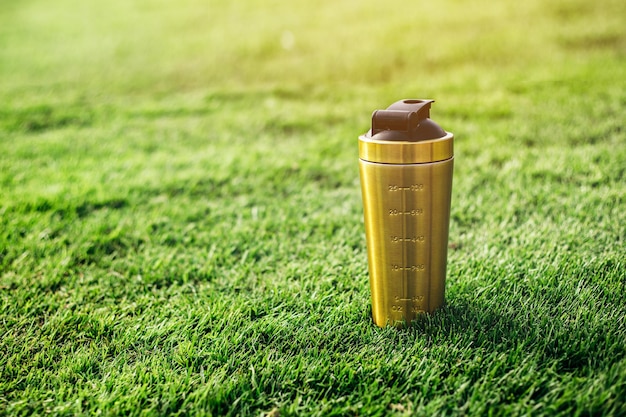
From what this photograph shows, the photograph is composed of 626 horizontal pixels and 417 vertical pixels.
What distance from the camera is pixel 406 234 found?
215cm

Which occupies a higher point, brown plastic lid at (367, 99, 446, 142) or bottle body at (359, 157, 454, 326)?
brown plastic lid at (367, 99, 446, 142)

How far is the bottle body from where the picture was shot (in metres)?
2.06

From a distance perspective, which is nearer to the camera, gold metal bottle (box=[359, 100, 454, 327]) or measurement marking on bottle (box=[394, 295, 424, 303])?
gold metal bottle (box=[359, 100, 454, 327])

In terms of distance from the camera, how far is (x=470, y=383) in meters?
1.95

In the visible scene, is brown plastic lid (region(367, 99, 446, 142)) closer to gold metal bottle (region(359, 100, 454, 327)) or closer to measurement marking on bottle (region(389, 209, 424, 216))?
gold metal bottle (region(359, 100, 454, 327))

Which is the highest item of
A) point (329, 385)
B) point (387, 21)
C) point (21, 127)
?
point (387, 21)

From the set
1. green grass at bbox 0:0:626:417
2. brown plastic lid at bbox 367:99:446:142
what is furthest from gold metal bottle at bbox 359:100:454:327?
green grass at bbox 0:0:626:417

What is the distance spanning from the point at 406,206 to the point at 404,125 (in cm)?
32

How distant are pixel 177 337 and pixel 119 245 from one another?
129cm

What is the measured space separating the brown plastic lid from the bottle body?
0.11m

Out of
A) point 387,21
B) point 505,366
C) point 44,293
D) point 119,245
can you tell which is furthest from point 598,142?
point 387,21

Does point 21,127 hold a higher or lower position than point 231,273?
higher

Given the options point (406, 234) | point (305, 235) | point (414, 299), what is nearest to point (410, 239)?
point (406, 234)

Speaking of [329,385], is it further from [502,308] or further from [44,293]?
[44,293]
